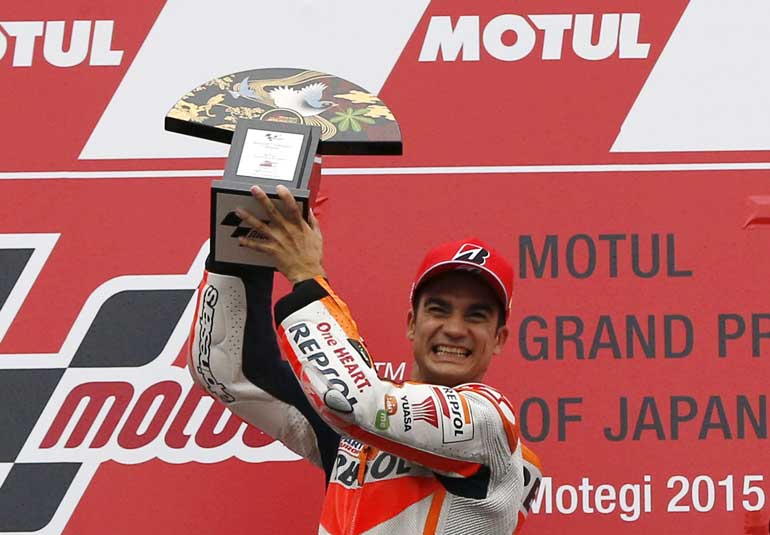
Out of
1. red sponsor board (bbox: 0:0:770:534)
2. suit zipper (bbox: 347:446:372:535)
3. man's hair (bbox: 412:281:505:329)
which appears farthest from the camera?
red sponsor board (bbox: 0:0:770:534)

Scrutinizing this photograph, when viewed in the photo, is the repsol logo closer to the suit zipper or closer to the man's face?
the suit zipper

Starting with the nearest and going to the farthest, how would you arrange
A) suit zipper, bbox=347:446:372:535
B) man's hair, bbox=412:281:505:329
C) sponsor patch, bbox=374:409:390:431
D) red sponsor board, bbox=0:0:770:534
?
sponsor patch, bbox=374:409:390:431
suit zipper, bbox=347:446:372:535
man's hair, bbox=412:281:505:329
red sponsor board, bbox=0:0:770:534

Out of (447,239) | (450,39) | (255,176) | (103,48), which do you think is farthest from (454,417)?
(103,48)

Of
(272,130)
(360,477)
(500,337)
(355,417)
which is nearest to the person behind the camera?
(355,417)

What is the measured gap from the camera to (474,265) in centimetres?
208

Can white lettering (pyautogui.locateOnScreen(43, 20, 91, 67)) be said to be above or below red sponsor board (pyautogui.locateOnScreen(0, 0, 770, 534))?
above

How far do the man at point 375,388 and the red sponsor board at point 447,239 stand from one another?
247 mm

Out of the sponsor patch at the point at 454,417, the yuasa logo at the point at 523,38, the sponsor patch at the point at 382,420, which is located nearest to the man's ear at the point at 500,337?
the sponsor patch at the point at 454,417

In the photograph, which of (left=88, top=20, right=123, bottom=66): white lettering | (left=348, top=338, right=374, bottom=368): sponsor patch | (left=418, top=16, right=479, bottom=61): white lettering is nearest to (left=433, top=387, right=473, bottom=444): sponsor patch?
(left=348, top=338, right=374, bottom=368): sponsor patch

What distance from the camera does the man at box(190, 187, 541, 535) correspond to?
187 cm

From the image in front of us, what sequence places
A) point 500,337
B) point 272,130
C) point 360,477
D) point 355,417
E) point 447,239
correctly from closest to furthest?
point 355,417, point 272,130, point 360,477, point 500,337, point 447,239

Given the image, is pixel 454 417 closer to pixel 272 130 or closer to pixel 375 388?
pixel 375 388

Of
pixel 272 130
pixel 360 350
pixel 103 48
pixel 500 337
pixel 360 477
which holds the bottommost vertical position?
pixel 360 477

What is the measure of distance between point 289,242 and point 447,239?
0.61 m
